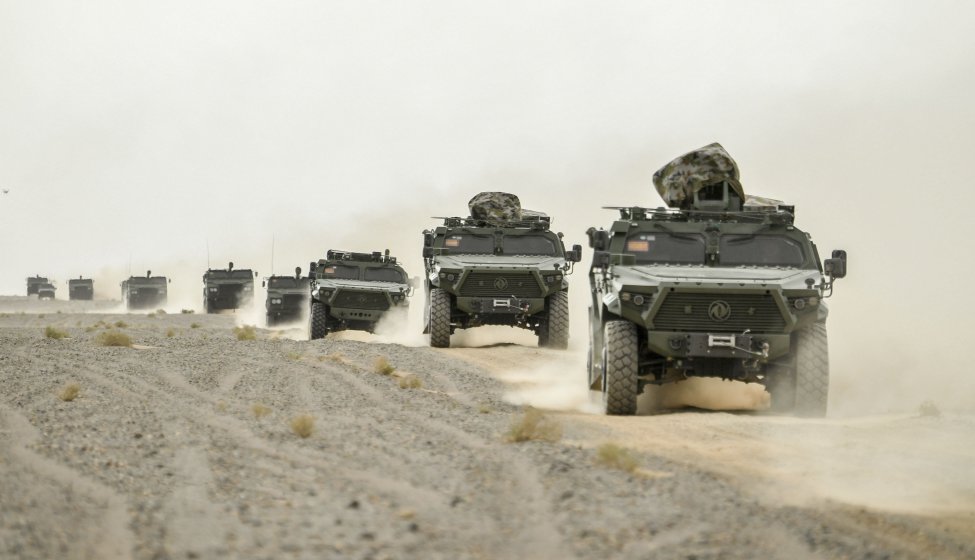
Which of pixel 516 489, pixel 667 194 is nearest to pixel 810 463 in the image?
pixel 516 489

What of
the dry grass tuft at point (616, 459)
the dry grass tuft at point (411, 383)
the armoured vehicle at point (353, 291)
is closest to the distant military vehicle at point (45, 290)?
the armoured vehicle at point (353, 291)

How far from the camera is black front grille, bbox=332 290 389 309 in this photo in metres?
23.2

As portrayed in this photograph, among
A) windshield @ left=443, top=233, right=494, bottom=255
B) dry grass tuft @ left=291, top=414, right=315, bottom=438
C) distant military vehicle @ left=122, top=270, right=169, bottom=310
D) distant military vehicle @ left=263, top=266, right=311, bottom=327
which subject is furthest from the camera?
distant military vehicle @ left=122, top=270, right=169, bottom=310

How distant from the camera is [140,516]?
5.18 metres

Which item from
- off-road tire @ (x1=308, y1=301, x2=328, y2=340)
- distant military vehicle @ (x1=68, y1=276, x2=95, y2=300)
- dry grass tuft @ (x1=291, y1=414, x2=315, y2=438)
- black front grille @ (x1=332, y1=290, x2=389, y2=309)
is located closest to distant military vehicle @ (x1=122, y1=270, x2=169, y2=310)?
distant military vehicle @ (x1=68, y1=276, x2=95, y2=300)

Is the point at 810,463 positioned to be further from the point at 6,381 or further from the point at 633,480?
the point at 6,381

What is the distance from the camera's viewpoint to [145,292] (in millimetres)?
53875

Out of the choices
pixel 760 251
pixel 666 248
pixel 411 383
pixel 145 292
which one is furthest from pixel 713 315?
pixel 145 292

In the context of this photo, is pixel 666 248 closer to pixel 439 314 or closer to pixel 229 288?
pixel 439 314

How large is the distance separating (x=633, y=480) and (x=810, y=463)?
1.69 meters

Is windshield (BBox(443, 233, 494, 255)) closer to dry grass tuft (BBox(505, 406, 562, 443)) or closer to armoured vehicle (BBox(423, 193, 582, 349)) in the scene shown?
armoured vehicle (BBox(423, 193, 582, 349))

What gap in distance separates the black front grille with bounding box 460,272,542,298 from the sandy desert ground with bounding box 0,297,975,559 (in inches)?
284

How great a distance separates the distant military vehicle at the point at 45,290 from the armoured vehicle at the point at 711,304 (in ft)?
254

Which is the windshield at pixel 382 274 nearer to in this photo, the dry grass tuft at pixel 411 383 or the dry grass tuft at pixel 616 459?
the dry grass tuft at pixel 411 383
